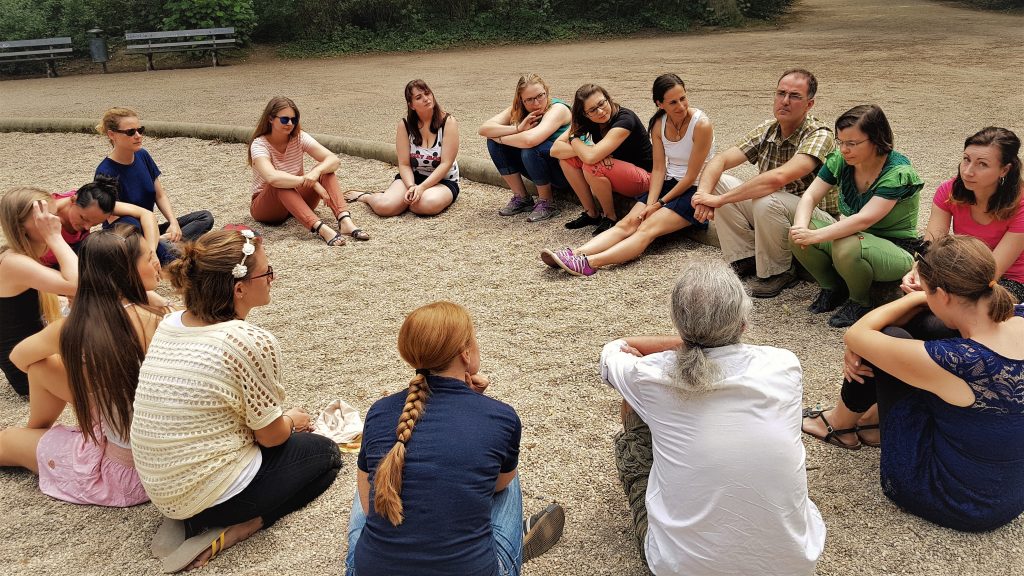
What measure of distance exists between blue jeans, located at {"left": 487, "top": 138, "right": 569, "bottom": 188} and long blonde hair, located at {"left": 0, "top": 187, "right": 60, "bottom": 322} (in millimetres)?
3255

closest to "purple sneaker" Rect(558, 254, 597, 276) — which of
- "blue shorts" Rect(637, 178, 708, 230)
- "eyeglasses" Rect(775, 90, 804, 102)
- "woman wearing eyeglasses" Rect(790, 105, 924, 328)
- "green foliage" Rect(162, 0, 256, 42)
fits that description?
"blue shorts" Rect(637, 178, 708, 230)

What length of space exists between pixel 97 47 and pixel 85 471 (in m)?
15.1

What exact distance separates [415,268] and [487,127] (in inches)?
53.2

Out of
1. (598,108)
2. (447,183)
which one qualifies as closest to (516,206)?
(447,183)

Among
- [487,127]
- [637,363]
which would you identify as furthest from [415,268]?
[637,363]

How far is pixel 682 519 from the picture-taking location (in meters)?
2.46

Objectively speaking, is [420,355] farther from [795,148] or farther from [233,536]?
[795,148]

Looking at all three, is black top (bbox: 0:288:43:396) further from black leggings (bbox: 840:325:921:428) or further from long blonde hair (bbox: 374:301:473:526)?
black leggings (bbox: 840:325:921:428)

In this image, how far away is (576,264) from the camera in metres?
5.24

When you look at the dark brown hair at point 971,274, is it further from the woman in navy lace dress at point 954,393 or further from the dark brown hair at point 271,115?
the dark brown hair at point 271,115

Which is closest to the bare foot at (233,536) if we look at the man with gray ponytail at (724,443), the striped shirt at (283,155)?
the man with gray ponytail at (724,443)

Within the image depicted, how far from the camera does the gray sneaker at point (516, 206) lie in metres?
6.54

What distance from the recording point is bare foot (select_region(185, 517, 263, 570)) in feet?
9.85

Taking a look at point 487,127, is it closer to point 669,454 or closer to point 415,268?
point 415,268
